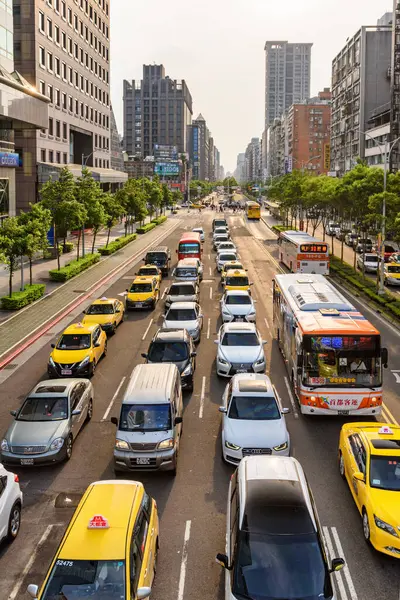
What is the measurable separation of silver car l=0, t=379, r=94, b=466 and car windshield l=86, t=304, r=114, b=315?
12537 mm

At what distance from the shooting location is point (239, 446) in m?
15.2

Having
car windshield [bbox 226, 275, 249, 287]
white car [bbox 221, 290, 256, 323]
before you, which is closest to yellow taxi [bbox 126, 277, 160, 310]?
car windshield [bbox 226, 275, 249, 287]

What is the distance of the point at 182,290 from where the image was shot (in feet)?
113

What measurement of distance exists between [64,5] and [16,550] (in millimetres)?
76128

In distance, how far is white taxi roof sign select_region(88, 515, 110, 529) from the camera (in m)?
9.66

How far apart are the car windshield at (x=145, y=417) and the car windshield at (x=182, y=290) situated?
18640mm

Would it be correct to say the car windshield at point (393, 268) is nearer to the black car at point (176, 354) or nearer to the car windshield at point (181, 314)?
the car windshield at point (181, 314)

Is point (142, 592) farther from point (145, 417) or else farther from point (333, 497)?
point (145, 417)

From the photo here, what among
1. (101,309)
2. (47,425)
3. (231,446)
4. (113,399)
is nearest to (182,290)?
(101,309)

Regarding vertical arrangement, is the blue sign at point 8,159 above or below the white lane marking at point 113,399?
above

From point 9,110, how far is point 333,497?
44.3 m

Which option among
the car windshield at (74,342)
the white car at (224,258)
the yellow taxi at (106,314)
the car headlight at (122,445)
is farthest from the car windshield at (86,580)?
the white car at (224,258)

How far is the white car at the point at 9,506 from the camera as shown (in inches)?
470

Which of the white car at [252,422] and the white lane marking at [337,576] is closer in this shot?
the white lane marking at [337,576]
